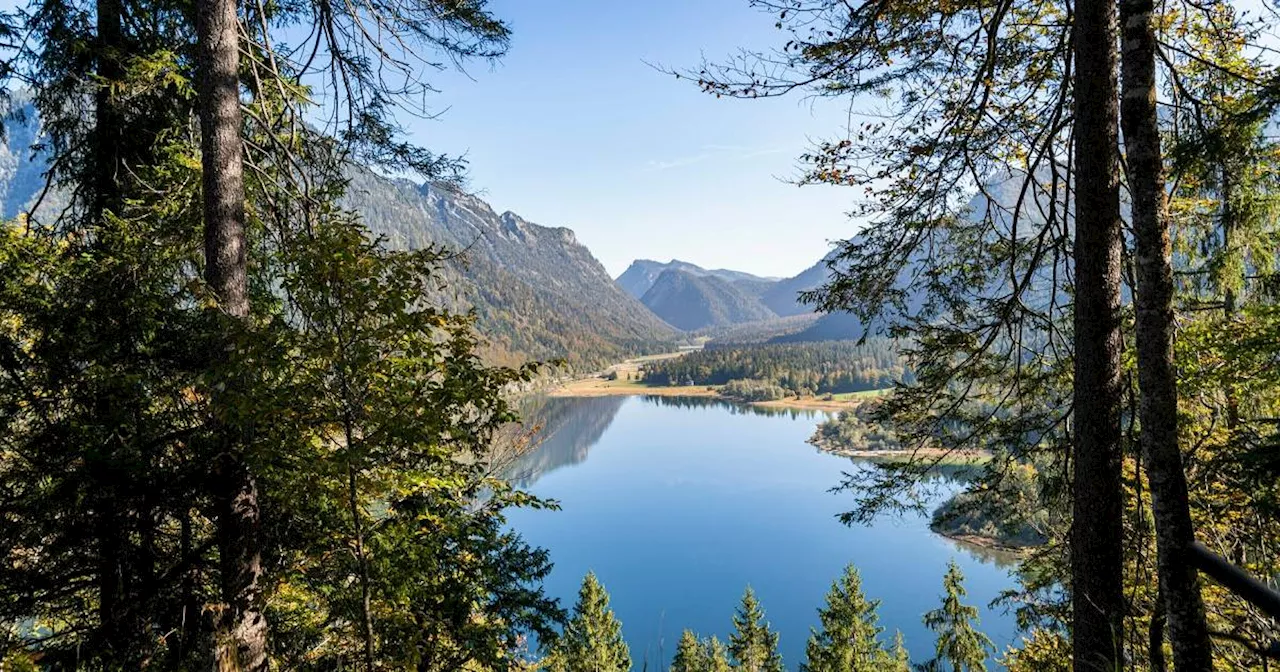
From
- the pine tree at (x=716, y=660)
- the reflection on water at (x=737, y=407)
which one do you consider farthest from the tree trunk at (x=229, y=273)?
the reflection on water at (x=737, y=407)

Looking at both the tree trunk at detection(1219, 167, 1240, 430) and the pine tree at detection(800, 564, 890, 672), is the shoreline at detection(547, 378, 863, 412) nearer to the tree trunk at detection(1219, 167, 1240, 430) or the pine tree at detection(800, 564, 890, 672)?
the pine tree at detection(800, 564, 890, 672)

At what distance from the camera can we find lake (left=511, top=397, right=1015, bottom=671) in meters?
29.1

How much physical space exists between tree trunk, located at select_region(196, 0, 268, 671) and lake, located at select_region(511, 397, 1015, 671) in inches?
517

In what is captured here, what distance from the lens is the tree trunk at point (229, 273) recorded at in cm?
312

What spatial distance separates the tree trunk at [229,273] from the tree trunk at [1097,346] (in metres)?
4.13

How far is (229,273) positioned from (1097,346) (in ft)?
14.6

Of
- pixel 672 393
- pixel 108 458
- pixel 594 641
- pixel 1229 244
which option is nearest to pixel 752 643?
pixel 594 641

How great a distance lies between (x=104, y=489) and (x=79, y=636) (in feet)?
3.99

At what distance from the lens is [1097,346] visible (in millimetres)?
2707

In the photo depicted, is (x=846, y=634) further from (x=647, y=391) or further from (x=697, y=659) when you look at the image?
(x=647, y=391)

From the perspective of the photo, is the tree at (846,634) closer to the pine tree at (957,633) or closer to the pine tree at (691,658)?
the pine tree at (957,633)

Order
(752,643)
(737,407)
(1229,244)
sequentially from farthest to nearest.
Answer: (737,407), (752,643), (1229,244)

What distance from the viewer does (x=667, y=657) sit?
2841cm

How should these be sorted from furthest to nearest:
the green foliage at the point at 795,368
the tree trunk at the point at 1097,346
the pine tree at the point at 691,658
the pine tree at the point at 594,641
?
the green foliage at the point at 795,368 → the pine tree at the point at 691,658 → the pine tree at the point at 594,641 → the tree trunk at the point at 1097,346
